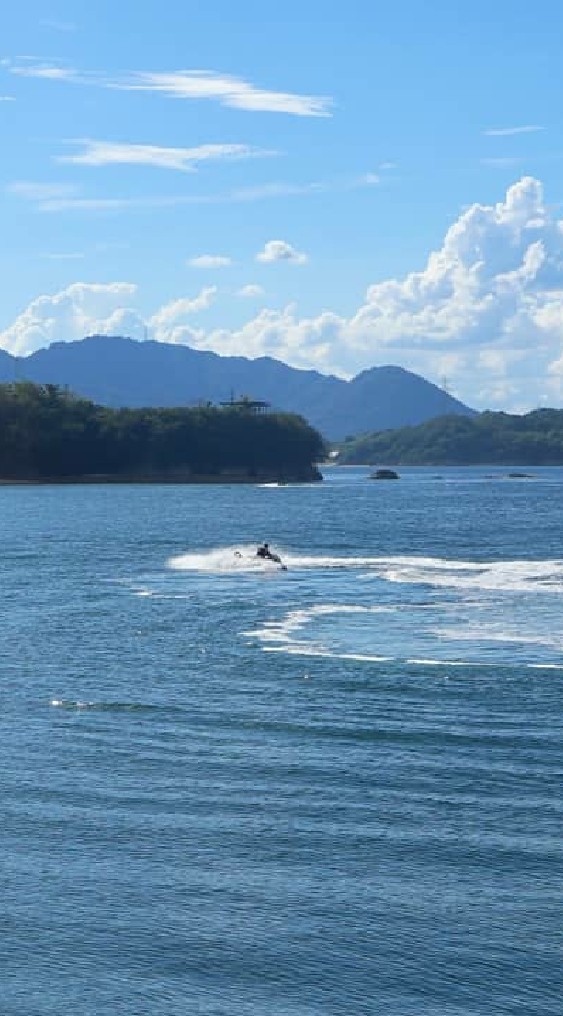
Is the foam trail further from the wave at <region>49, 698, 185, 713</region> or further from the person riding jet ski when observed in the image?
the wave at <region>49, 698, 185, 713</region>

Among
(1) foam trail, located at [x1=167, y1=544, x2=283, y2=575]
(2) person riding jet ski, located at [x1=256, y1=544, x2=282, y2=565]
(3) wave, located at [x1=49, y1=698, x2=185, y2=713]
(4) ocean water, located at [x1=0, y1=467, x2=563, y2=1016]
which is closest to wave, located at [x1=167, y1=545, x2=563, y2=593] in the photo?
(1) foam trail, located at [x1=167, y1=544, x2=283, y2=575]

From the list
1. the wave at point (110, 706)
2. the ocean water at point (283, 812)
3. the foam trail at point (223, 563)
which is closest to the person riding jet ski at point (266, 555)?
the foam trail at point (223, 563)

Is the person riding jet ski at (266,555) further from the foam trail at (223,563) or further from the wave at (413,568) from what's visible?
the wave at (413,568)

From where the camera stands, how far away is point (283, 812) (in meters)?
34.6

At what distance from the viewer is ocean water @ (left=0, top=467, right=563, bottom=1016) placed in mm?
25484

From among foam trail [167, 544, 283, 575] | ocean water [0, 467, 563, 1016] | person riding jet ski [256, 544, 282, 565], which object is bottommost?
ocean water [0, 467, 563, 1016]

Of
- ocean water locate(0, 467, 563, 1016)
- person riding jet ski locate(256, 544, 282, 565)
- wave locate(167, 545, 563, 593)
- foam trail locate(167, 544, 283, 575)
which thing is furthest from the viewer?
person riding jet ski locate(256, 544, 282, 565)

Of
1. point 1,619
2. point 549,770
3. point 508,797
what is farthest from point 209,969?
point 1,619

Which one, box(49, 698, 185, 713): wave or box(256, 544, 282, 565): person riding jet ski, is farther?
box(256, 544, 282, 565): person riding jet ski

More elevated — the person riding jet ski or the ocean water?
the person riding jet ski

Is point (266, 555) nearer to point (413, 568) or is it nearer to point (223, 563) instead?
point (223, 563)

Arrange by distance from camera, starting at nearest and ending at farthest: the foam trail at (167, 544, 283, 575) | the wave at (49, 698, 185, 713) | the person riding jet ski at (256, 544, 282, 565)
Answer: the wave at (49, 698, 185, 713) → the foam trail at (167, 544, 283, 575) → the person riding jet ski at (256, 544, 282, 565)

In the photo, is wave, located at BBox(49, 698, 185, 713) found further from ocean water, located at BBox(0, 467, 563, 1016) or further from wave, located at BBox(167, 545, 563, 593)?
wave, located at BBox(167, 545, 563, 593)

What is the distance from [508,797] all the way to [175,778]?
27.1 ft
